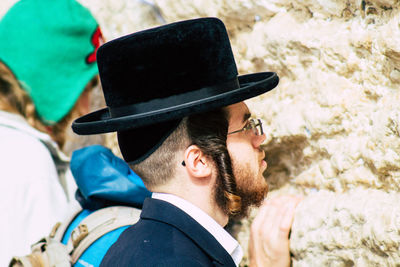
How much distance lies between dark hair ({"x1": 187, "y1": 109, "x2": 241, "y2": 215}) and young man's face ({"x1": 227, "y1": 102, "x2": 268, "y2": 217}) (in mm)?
29

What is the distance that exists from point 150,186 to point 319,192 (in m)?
0.69

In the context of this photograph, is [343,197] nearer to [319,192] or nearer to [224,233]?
[319,192]

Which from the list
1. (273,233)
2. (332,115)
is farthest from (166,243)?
(332,115)

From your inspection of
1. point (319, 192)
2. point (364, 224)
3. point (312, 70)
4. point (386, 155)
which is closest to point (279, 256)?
point (319, 192)

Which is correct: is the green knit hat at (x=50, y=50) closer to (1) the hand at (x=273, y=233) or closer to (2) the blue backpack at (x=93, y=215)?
(2) the blue backpack at (x=93, y=215)

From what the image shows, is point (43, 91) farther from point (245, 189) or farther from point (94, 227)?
point (245, 189)

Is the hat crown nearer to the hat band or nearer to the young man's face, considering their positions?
the hat band

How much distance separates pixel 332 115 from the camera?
1.69m

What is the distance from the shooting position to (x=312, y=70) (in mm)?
1776

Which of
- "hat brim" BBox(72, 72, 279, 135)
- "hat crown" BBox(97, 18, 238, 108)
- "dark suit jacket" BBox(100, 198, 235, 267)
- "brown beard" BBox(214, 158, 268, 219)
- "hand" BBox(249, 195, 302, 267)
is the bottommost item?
"hand" BBox(249, 195, 302, 267)

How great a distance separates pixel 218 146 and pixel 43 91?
1569mm

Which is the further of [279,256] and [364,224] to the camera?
[279,256]

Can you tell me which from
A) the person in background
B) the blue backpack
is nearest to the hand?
the blue backpack

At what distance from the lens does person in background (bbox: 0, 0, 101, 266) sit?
214 centimetres
